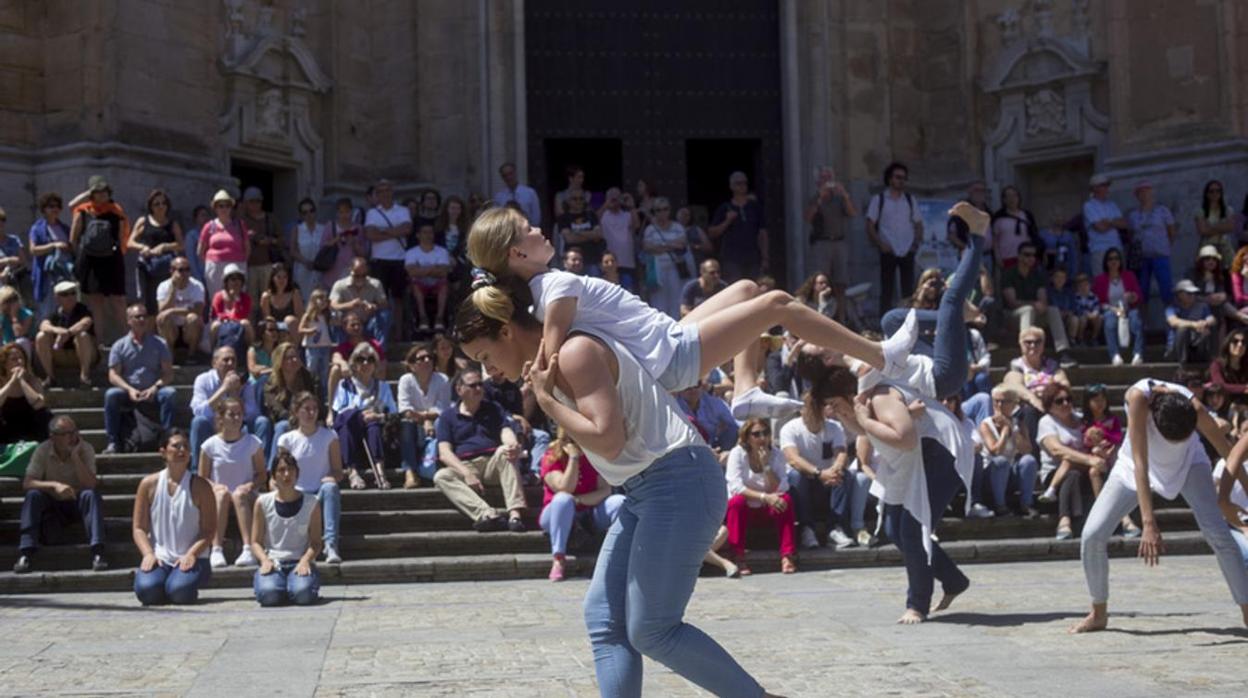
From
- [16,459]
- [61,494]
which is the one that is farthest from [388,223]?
[61,494]

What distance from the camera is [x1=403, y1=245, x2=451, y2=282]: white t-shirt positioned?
18250 mm

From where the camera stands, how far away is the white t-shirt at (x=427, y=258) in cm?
1825

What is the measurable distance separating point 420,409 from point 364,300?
2405mm

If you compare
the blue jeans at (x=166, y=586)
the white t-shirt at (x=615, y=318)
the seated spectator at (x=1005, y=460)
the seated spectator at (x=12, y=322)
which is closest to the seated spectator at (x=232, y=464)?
the blue jeans at (x=166, y=586)

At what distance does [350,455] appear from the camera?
14.9 metres

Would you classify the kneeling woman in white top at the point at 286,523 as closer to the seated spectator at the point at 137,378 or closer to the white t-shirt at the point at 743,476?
the seated spectator at the point at 137,378

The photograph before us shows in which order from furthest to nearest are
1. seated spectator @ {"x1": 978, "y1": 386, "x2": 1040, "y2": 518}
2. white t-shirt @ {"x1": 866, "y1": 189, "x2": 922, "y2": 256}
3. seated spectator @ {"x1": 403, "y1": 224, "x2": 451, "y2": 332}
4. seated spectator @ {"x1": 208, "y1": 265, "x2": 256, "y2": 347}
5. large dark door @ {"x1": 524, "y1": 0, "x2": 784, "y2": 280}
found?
large dark door @ {"x1": 524, "y1": 0, "x2": 784, "y2": 280} → white t-shirt @ {"x1": 866, "y1": 189, "x2": 922, "y2": 256} → seated spectator @ {"x1": 403, "y1": 224, "x2": 451, "y2": 332} → seated spectator @ {"x1": 208, "y1": 265, "x2": 256, "y2": 347} → seated spectator @ {"x1": 978, "y1": 386, "x2": 1040, "y2": 518}

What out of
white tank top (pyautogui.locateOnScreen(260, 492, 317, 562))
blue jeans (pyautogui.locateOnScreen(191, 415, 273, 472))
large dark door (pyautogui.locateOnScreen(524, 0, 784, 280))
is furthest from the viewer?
large dark door (pyautogui.locateOnScreen(524, 0, 784, 280))

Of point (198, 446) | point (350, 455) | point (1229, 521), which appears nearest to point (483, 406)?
point (350, 455)

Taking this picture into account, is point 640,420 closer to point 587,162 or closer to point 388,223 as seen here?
point 388,223

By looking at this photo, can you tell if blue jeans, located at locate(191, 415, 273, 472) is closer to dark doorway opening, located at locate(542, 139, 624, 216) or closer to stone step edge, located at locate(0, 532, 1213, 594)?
stone step edge, located at locate(0, 532, 1213, 594)

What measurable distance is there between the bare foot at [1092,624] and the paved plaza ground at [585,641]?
0.34ft

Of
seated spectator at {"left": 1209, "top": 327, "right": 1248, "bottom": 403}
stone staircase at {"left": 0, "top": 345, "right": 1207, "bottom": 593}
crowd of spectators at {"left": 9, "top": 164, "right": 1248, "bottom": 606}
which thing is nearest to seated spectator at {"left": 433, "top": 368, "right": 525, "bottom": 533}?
crowd of spectators at {"left": 9, "top": 164, "right": 1248, "bottom": 606}

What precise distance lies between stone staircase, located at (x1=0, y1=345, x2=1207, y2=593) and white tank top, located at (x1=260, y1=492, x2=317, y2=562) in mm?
639
